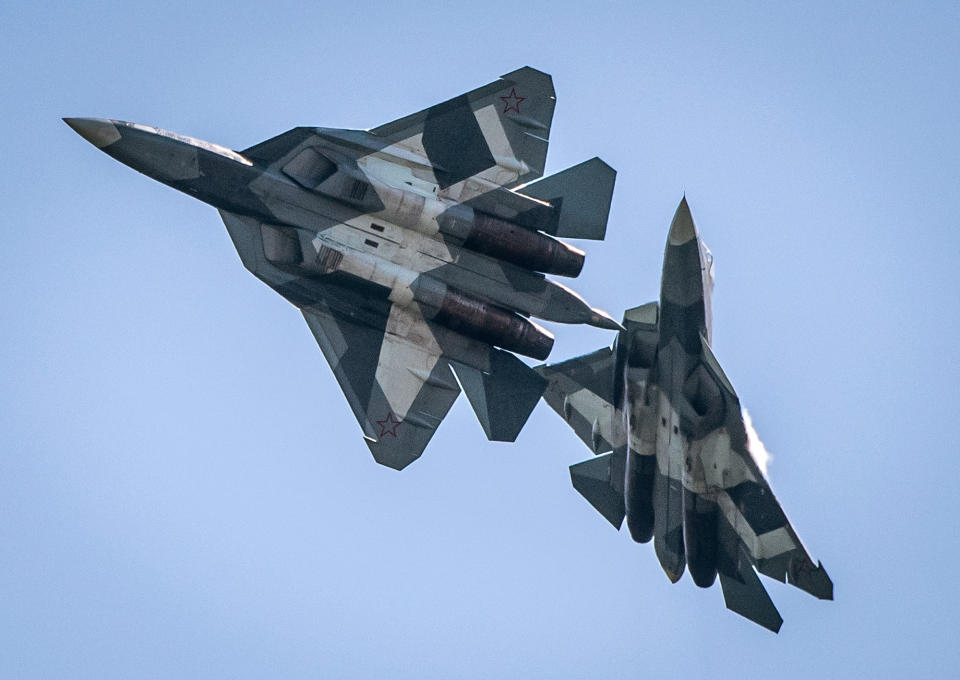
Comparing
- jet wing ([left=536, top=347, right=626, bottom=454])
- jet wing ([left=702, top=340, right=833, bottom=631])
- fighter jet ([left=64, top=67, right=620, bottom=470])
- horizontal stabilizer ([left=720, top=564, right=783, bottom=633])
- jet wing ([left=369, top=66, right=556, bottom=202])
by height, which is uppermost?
jet wing ([left=369, top=66, right=556, bottom=202])

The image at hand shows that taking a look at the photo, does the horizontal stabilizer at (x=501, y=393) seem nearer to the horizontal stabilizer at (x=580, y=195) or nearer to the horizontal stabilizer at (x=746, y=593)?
the horizontal stabilizer at (x=580, y=195)

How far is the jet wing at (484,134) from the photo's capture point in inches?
983

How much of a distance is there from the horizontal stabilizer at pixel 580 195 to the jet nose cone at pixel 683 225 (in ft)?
5.95

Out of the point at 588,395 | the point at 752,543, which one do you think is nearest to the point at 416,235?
the point at 588,395

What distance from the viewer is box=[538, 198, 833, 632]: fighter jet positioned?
24.6m

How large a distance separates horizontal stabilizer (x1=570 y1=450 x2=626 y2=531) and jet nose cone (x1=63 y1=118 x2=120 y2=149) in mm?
9626

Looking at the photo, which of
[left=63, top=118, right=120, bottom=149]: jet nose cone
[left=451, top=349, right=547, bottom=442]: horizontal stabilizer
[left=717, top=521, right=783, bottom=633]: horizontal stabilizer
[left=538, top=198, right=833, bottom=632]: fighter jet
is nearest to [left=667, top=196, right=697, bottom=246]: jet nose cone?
[left=538, top=198, right=833, bottom=632]: fighter jet

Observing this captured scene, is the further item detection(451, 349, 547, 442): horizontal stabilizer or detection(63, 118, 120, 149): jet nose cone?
detection(451, 349, 547, 442): horizontal stabilizer

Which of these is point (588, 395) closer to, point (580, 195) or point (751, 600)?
point (751, 600)

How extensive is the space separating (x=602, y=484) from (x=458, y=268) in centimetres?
546

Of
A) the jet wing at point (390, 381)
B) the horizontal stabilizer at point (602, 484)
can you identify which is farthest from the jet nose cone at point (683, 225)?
the horizontal stabilizer at point (602, 484)

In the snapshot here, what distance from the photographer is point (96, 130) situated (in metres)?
23.7

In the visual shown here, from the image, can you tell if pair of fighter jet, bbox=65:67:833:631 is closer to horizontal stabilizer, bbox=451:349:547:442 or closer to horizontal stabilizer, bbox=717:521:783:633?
horizontal stabilizer, bbox=451:349:547:442

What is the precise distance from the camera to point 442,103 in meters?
25.3
